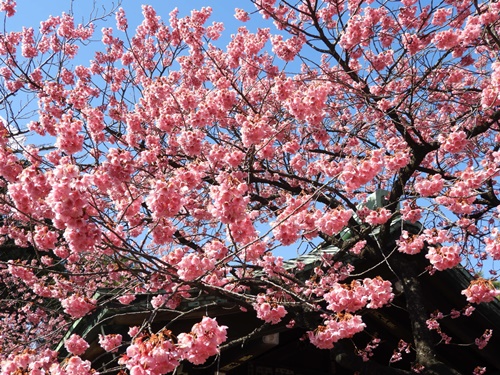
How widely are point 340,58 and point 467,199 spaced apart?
2782 mm

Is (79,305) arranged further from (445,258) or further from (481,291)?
(481,291)

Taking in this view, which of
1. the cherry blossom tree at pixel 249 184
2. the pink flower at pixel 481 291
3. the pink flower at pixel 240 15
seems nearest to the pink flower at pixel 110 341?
the cherry blossom tree at pixel 249 184

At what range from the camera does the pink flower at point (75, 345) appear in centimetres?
494

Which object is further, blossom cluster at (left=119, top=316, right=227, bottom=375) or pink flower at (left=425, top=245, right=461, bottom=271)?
pink flower at (left=425, top=245, right=461, bottom=271)

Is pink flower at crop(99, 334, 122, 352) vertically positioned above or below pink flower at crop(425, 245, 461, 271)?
above

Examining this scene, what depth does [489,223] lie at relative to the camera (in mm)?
8773

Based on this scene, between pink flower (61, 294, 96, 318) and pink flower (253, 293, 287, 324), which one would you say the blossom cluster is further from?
pink flower (61, 294, 96, 318)

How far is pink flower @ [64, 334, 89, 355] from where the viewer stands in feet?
16.2

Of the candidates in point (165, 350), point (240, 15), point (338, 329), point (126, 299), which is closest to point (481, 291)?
point (338, 329)

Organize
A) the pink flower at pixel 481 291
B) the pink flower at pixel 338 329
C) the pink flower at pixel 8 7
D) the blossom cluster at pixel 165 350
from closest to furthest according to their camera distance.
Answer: the blossom cluster at pixel 165 350 → the pink flower at pixel 338 329 → the pink flower at pixel 481 291 → the pink flower at pixel 8 7

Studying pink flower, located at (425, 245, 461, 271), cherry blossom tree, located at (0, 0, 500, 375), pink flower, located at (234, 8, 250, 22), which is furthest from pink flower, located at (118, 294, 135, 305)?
pink flower, located at (234, 8, 250, 22)

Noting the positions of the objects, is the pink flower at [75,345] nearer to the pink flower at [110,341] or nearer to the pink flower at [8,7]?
the pink flower at [110,341]

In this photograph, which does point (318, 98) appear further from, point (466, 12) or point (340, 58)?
point (466, 12)

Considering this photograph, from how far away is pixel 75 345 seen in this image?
498 cm
